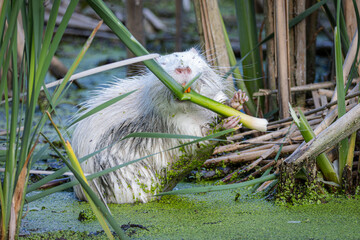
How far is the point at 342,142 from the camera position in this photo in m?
2.47

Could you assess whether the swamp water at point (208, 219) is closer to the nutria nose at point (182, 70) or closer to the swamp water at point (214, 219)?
the swamp water at point (214, 219)

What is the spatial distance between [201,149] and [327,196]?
0.72m

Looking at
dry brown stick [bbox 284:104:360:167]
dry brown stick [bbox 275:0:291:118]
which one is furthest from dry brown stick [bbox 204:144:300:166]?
dry brown stick [bbox 284:104:360:167]

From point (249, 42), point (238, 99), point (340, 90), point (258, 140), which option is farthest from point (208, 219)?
point (249, 42)

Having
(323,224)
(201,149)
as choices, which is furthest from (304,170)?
(201,149)

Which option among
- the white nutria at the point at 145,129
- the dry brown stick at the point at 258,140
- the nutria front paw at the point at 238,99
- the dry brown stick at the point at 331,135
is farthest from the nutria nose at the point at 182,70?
the dry brown stick at the point at 258,140

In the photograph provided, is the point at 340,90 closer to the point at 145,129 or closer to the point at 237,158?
the point at 237,158

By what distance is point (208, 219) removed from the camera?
2.24m

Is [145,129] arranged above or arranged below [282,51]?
below

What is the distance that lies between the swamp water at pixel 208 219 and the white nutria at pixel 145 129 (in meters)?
0.13

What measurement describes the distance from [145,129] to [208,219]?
0.76 metres

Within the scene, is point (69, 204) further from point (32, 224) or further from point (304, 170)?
point (304, 170)

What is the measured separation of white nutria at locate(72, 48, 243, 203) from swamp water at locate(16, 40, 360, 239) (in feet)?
0.41

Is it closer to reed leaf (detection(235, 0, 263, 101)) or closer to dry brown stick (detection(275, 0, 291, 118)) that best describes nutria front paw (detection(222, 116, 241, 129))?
dry brown stick (detection(275, 0, 291, 118))
